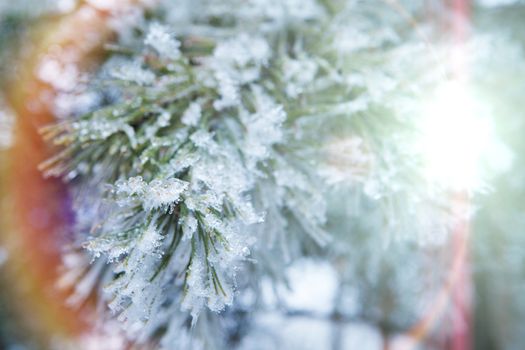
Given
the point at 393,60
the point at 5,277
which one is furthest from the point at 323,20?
the point at 5,277

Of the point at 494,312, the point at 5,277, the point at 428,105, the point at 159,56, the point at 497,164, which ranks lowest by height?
the point at 494,312

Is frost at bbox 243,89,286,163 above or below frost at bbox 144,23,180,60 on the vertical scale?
below

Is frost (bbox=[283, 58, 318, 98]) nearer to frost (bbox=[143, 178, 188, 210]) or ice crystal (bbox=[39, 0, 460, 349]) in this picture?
ice crystal (bbox=[39, 0, 460, 349])

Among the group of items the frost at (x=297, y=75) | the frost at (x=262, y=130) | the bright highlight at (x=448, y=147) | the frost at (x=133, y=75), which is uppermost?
the frost at (x=133, y=75)

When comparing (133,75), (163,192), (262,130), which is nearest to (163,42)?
(133,75)

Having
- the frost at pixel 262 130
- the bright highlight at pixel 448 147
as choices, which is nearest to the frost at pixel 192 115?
the frost at pixel 262 130

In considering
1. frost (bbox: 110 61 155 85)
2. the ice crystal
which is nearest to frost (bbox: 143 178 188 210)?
the ice crystal

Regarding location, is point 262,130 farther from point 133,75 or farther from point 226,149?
point 133,75

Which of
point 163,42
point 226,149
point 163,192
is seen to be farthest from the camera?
point 163,42

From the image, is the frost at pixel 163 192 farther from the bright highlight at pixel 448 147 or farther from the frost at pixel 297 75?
the bright highlight at pixel 448 147

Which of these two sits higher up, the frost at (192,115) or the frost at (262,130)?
the frost at (192,115)

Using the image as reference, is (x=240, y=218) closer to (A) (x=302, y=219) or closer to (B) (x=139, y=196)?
(B) (x=139, y=196)
